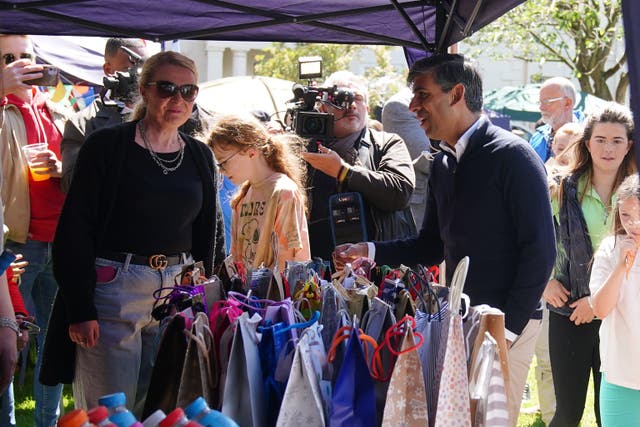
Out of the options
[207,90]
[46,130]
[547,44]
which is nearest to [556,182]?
[46,130]

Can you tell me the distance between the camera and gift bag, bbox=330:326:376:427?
2334 mm

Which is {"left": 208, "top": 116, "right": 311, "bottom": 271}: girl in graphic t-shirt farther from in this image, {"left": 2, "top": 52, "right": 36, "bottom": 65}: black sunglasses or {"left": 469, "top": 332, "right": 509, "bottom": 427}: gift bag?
{"left": 469, "top": 332, "right": 509, "bottom": 427}: gift bag

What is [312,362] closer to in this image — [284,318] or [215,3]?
[284,318]

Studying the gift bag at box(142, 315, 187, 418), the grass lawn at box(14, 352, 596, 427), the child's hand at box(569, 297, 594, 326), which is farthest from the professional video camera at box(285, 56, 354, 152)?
the gift bag at box(142, 315, 187, 418)

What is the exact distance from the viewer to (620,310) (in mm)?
3994

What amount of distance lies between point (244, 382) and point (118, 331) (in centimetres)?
126

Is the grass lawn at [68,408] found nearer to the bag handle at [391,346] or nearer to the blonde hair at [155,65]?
the blonde hair at [155,65]

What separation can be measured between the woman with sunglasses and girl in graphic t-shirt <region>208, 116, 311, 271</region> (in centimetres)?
56

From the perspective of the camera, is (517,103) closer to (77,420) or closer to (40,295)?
(40,295)

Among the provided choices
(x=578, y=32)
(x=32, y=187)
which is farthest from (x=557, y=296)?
(x=578, y=32)

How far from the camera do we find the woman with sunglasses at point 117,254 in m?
3.48

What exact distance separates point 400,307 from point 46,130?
9.93 feet

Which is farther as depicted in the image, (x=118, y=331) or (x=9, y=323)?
(x=118, y=331)

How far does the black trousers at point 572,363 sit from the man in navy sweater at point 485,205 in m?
1.05
